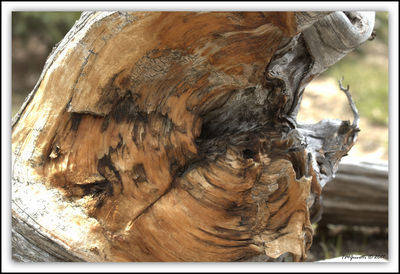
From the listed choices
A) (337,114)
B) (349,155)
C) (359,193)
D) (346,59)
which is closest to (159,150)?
(359,193)

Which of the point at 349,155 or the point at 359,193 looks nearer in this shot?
the point at 359,193

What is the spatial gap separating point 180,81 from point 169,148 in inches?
7.0

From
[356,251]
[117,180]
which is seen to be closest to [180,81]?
[117,180]

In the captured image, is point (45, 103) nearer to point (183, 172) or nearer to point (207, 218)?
point (183, 172)

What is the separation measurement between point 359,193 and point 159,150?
101cm

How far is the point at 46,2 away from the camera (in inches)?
48.0

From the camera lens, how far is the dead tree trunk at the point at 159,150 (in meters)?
1.12

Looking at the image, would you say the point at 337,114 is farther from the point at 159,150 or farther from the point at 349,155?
the point at 159,150

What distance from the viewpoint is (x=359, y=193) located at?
1870mm

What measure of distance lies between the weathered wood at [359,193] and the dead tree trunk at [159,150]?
642mm

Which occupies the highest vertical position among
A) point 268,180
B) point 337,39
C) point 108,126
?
point 337,39

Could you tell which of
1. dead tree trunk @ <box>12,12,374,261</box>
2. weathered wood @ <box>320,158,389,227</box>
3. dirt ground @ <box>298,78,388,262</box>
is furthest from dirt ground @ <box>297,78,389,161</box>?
dead tree trunk @ <box>12,12,374,261</box>

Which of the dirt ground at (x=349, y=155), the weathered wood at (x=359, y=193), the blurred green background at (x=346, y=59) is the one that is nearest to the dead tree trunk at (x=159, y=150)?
the dirt ground at (x=349, y=155)

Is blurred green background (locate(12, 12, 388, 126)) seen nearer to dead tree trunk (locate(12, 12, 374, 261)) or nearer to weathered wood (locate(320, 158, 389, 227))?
weathered wood (locate(320, 158, 389, 227))
